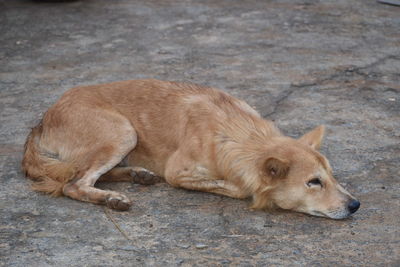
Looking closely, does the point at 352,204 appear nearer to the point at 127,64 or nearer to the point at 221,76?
the point at 221,76

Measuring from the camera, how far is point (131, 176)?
5.93m

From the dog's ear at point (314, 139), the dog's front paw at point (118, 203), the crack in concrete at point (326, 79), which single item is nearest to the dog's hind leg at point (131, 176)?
the dog's front paw at point (118, 203)

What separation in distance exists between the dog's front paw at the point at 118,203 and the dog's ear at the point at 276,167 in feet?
3.52

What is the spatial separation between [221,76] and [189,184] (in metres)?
3.09

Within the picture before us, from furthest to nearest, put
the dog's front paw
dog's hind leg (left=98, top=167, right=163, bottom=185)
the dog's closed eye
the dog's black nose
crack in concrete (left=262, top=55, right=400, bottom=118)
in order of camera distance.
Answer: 1. crack in concrete (left=262, top=55, right=400, bottom=118)
2. dog's hind leg (left=98, top=167, right=163, bottom=185)
3. the dog's front paw
4. the dog's closed eye
5. the dog's black nose

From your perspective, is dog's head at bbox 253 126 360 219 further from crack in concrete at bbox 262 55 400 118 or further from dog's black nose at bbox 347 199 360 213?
crack in concrete at bbox 262 55 400 118

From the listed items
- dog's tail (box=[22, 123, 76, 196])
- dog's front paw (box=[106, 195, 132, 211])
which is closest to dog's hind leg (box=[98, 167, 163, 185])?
dog's tail (box=[22, 123, 76, 196])

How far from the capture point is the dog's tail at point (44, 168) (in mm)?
5719

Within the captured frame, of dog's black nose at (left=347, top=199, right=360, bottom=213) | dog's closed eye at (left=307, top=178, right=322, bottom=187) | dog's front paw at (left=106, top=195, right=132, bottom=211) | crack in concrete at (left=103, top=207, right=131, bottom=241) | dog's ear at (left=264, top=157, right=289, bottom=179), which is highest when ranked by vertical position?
dog's ear at (left=264, top=157, right=289, bottom=179)

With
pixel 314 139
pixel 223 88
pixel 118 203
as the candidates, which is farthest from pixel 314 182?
pixel 223 88

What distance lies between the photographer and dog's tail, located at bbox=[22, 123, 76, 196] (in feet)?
18.8

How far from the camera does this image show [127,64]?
908 centimetres

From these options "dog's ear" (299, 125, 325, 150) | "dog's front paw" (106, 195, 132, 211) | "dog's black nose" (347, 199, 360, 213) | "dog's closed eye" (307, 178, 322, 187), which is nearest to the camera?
"dog's black nose" (347, 199, 360, 213)

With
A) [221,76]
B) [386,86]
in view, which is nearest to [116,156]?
[221,76]
